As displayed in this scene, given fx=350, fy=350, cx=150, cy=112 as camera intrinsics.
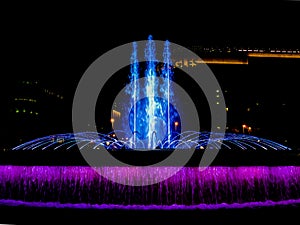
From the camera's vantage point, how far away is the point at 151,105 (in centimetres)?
1359

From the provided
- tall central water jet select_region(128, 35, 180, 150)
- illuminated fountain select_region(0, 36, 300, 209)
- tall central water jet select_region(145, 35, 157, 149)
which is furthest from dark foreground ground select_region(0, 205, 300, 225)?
tall central water jet select_region(145, 35, 157, 149)

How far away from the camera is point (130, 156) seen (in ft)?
19.6

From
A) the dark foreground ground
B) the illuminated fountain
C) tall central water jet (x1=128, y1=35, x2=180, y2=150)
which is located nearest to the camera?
the dark foreground ground

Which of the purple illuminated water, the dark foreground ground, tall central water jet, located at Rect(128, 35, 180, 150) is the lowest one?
the dark foreground ground

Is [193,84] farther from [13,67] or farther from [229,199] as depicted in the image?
[229,199]

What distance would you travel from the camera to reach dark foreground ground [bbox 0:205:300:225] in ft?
17.0

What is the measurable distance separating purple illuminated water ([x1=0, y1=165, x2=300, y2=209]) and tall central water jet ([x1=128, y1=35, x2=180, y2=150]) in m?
4.14

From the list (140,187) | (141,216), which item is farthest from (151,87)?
(141,216)

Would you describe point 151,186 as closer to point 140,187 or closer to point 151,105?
point 140,187

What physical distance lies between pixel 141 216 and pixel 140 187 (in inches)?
52.7

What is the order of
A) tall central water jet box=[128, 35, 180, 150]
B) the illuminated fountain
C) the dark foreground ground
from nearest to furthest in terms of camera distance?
the dark foreground ground
the illuminated fountain
tall central water jet box=[128, 35, 180, 150]

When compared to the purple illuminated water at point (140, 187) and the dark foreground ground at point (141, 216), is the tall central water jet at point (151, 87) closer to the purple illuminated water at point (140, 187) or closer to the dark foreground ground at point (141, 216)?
the purple illuminated water at point (140, 187)

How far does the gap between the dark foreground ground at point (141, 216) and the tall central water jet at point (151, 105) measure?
17.7 feet

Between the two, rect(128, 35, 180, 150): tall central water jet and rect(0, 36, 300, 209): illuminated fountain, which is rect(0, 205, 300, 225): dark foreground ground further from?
rect(128, 35, 180, 150): tall central water jet
